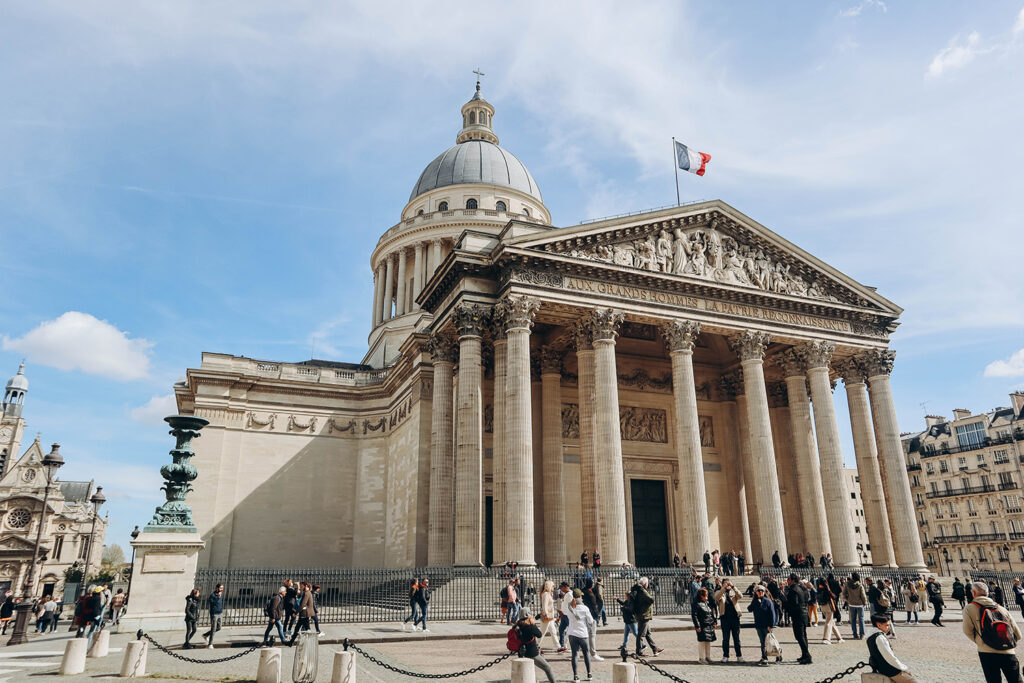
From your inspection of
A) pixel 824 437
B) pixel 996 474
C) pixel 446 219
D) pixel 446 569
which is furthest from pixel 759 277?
pixel 996 474

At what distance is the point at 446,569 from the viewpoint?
76.0ft

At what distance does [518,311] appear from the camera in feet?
83.3

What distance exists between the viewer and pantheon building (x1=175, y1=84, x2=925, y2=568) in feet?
84.2

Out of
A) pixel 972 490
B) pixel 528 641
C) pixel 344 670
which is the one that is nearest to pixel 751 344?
pixel 528 641

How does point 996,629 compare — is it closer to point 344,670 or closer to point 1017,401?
point 344,670

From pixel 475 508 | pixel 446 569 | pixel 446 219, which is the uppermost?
pixel 446 219

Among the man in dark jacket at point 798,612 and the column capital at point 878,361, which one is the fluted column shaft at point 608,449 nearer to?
the man in dark jacket at point 798,612

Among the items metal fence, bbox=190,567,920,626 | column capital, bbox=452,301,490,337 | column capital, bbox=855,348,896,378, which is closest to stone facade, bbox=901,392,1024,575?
column capital, bbox=855,348,896,378

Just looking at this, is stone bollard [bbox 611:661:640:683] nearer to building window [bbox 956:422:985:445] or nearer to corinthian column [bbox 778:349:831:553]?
corinthian column [bbox 778:349:831:553]

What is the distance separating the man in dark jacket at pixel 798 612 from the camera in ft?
40.9

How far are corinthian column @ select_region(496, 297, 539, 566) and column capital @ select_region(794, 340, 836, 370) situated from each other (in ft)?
41.8

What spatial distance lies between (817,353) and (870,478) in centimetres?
574

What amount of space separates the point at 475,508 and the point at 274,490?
644 inches

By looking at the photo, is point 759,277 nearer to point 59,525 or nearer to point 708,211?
point 708,211
